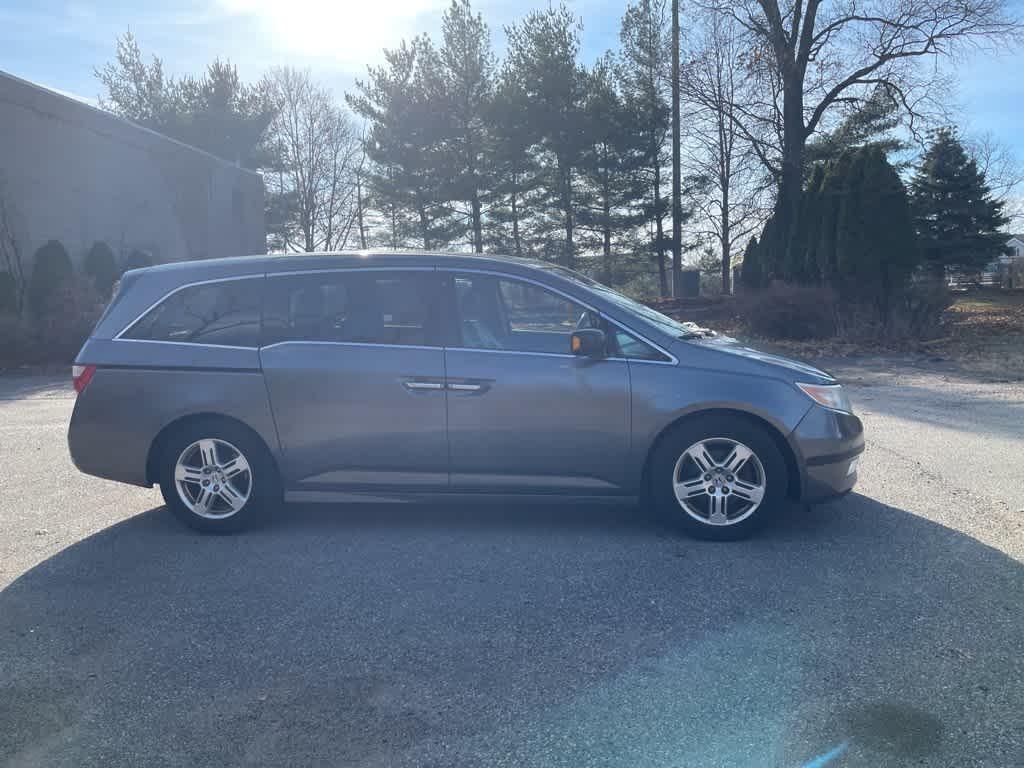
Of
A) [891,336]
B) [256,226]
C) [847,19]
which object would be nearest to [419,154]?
[256,226]

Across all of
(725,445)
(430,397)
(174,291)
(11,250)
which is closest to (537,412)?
(430,397)

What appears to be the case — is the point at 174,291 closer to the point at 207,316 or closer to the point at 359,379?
the point at 207,316

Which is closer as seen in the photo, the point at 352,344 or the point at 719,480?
the point at 719,480

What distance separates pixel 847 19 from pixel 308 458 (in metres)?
23.7

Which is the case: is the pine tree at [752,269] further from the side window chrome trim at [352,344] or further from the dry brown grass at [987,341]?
the side window chrome trim at [352,344]

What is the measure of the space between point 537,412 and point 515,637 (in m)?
1.57

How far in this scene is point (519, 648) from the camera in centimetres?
372

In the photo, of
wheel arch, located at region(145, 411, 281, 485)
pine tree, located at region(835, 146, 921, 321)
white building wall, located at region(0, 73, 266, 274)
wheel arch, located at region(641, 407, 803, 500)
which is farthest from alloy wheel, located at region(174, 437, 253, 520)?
white building wall, located at region(0, 73, 266, 274)

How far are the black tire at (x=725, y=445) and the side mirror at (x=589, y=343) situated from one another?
0.65 m

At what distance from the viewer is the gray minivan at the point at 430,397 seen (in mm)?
5035

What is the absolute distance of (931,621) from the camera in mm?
3879

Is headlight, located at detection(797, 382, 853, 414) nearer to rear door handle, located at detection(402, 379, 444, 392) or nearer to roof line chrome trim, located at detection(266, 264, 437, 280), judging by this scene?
rear door handle, located at detection(402, 379, 444, 392)

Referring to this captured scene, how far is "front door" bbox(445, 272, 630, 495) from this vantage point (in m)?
5.05

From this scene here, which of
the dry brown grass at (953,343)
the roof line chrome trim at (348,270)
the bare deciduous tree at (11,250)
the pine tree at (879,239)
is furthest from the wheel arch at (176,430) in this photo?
the bare deciduous tree at (11,250)
